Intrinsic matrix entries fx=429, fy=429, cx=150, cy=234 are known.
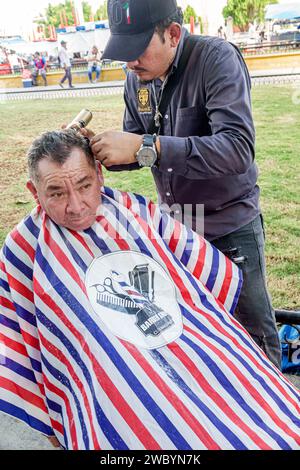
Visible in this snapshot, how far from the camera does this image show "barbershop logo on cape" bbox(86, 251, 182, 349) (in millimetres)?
1582

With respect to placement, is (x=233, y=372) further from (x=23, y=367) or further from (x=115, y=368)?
(x=23, y=367)

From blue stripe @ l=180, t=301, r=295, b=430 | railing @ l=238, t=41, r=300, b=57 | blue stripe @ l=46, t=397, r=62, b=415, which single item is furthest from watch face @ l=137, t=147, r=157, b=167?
railing @ l=238, t=41, r=300, b=57

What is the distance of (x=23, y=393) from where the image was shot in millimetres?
1722

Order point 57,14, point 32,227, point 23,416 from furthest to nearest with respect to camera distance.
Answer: point 57,14, point 32,227, point 23,416

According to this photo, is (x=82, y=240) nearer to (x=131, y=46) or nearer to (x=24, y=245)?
(x=24, y=245)

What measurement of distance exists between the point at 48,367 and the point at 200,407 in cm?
62

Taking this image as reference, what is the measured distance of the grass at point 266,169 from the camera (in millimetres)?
3768

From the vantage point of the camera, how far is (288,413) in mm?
1405

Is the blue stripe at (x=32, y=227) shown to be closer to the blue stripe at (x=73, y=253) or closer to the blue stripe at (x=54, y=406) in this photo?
the blue stripe at (x=73, y=253)

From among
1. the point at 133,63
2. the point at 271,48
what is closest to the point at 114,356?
the point at 133,63

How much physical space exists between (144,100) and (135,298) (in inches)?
38.6

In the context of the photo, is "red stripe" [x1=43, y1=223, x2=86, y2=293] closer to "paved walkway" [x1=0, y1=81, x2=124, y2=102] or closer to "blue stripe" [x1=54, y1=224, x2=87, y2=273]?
"blue stripe" [x1=54, y1=224, x2=87, y2=273]

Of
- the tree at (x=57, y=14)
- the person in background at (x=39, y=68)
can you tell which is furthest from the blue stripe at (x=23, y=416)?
the tree at (x=57, y=14)

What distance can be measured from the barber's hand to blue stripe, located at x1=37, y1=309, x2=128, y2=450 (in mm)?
661
